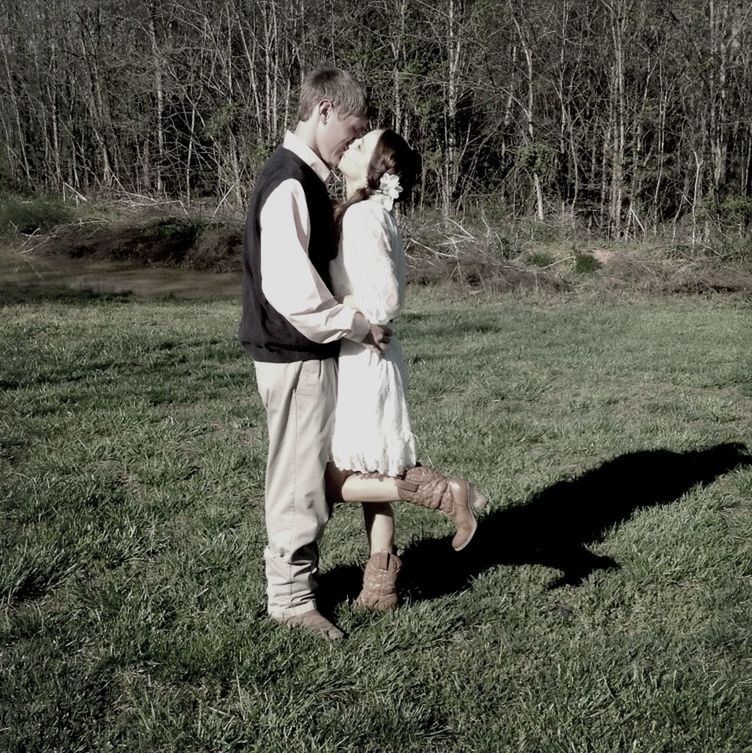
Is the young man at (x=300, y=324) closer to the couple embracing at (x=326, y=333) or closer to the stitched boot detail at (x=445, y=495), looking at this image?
the couple embracing at (x=326, y=333)

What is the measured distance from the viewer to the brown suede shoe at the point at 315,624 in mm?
2797

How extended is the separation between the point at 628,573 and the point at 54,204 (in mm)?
20099

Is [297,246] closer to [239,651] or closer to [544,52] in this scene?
[239,651]

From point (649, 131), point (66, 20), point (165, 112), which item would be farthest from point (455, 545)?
point (66, 20)

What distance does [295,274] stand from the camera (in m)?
2.46

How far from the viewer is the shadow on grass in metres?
3.33

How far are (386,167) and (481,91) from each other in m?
17.1

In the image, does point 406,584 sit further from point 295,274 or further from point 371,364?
point 295,274

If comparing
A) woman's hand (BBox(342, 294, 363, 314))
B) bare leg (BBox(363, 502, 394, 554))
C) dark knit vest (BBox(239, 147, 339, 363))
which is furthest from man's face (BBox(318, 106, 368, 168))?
bare leg (BBox(363, 502, 394, 554))

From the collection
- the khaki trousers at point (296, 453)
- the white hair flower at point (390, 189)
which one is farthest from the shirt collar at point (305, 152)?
the khaki trousers at point (296, 453)

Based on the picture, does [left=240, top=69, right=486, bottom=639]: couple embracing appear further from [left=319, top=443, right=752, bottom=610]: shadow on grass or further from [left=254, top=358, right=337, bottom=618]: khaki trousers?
[left=319, top=443, right=752, bottom=610]: shadow on grass

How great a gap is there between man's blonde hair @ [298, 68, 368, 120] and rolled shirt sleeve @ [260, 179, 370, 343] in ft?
1.02

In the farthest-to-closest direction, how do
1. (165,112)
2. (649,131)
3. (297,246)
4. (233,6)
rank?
1. (165,112)
2. (233,6)
3. (649,131)
4. (297,246)

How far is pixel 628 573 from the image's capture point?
3361 millimetres
